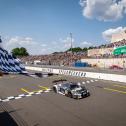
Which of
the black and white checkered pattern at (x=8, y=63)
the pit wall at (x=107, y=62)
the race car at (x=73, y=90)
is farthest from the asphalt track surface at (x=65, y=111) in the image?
the pit wall at (x=107, y=62)

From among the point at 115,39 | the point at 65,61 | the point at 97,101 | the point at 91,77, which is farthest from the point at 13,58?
the point at 115,39

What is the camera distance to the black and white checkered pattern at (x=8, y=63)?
26.6 ft

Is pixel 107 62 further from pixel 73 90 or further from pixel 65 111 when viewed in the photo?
pixel 65 111

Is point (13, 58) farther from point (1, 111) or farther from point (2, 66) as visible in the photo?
point (1, 111)

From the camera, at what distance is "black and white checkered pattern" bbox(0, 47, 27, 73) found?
8102 mm

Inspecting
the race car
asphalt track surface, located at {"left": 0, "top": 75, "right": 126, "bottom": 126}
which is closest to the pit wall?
asphalt track surface, located at {"left": 0, "top": 75, "right": 126, "bottom": 126}

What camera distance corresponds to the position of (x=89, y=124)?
999cm

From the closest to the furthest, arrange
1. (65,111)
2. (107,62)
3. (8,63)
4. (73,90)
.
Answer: (8,63) < (65,111) < (73,90) < (107,62)

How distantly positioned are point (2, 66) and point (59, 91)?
10.3 meters

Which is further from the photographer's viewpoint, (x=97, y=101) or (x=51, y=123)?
(x=97, y=101)

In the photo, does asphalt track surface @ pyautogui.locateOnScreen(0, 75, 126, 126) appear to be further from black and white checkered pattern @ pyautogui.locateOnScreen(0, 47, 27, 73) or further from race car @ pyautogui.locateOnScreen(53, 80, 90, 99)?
black and white checkered pattern @ pyautogui.locateOnScreen(0, 47, 27, 73)

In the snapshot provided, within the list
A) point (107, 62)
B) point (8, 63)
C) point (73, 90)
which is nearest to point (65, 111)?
point (73, 90)

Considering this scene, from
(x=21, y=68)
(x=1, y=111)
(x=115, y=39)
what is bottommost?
(x=1, y=111)

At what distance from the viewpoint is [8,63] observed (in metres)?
8.23
